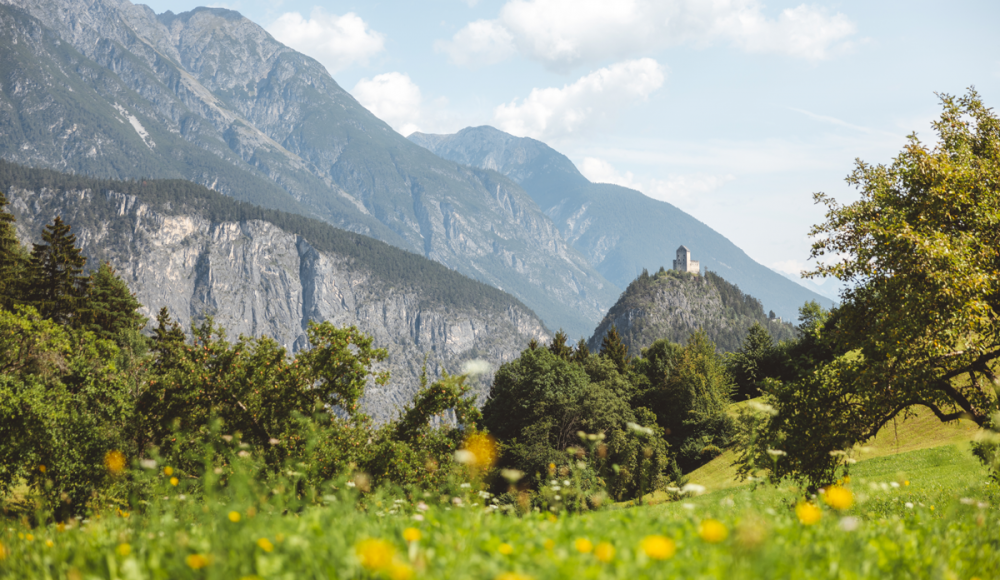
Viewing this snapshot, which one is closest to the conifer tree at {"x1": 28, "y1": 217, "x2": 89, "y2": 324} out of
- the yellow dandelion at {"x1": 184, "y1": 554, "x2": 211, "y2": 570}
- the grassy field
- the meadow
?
the meadow

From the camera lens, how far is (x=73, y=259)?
134ft

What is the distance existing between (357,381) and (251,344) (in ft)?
13.4

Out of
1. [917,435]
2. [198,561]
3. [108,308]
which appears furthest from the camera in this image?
[108,308]

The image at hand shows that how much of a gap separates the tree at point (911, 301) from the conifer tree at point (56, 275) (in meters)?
46.1

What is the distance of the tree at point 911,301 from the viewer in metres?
9.97

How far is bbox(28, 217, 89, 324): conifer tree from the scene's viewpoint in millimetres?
39812

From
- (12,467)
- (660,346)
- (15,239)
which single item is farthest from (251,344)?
(660,346)

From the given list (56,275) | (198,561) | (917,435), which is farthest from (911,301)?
(56,275)

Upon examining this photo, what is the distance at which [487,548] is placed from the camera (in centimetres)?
383

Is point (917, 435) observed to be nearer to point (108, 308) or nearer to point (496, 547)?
point (496, 547)

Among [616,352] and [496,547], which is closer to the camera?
[496,547]

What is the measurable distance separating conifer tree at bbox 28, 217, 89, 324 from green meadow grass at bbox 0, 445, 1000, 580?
44.0 m

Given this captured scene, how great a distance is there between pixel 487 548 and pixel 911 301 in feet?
33.1

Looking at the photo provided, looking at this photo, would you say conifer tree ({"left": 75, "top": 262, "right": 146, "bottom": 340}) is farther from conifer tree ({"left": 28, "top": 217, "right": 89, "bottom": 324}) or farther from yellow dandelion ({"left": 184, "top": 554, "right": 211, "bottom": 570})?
yellow dandelion ({"left": 184, "top": 554, "right": 211, "bottom": 570})
